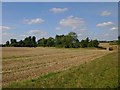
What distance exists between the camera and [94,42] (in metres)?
139

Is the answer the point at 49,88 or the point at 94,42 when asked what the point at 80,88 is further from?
the point at 94,42

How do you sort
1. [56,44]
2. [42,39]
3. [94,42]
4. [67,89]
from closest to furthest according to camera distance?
1. [67,89]
2. [94,42]
3. [56,44]
4. [42,39]

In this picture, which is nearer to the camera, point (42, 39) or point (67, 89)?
point (67, 89)

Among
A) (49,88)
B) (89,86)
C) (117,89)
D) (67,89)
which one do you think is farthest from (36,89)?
(117,89)

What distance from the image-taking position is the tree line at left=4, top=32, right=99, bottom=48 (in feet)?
456

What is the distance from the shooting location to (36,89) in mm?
9992

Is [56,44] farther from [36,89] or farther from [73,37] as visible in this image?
[36,89]

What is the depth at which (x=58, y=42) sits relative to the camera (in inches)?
6033

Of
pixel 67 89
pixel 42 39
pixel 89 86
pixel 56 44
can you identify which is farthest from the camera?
pixel 42 39

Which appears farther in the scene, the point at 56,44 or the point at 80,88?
the point at 56,44

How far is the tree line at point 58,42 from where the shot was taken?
13888 cm

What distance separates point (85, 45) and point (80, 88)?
5109 inches

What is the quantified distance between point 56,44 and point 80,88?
465 ft

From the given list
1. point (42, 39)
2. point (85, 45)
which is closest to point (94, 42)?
point (85, 45)
